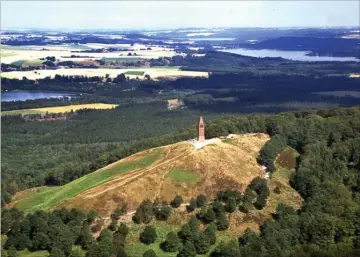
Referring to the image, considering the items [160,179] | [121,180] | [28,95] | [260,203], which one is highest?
[28,95]

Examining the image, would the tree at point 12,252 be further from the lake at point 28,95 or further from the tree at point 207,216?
the lake at point 28,95

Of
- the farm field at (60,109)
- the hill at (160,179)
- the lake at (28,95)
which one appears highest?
the lake at (28,95)

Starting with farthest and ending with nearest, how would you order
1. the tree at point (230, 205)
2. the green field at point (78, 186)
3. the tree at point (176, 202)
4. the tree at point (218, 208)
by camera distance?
1. the green field at point (78, 186)
2. the tree at point (176, 202)
3. the tree at point (230, 205)
4. the tree at point (218, 208)

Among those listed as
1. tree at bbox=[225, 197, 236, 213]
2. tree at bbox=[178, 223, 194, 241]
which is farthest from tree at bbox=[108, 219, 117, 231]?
tree at bbox=[225, 197, 236, 213]

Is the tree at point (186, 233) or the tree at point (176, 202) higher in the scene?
the tree at point (176, 202)

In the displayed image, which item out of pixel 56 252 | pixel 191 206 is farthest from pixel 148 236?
pixel 56 252

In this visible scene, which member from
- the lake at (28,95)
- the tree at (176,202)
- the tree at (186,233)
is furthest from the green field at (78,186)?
the lake at (28,95)

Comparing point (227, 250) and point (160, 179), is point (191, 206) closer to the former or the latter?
point (160, 179)
